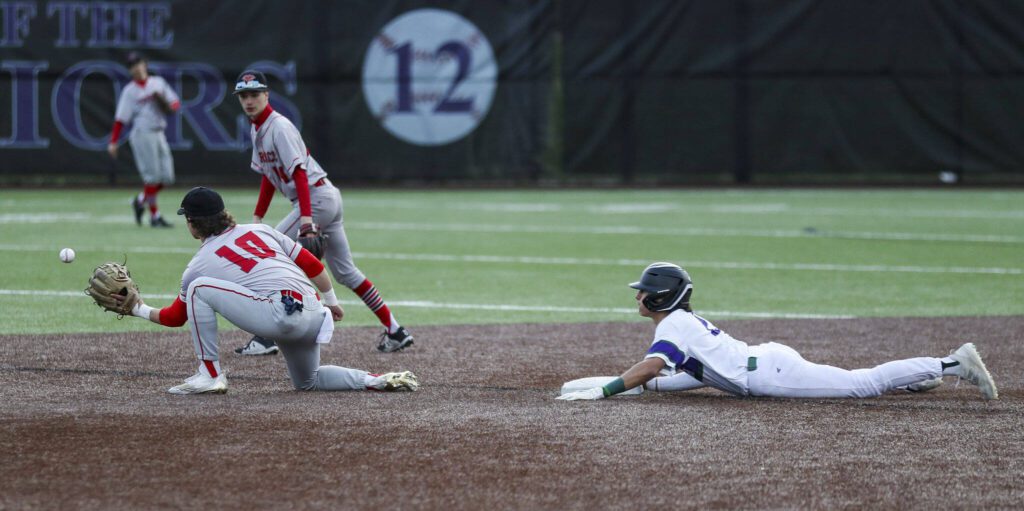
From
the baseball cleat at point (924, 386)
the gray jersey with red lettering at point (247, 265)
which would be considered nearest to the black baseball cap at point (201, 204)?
the gray jersey with red lettering at point (247, 265)

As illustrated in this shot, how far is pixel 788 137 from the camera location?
2619cm

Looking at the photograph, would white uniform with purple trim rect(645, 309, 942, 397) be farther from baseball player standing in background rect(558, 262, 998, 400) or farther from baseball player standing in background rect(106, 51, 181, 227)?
baseball player standing in background rect(106, 51, 181, 227)

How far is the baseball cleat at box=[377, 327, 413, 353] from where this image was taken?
29.6 ft

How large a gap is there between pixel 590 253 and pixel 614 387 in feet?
27.6

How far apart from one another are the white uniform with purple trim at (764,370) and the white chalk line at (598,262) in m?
6.76

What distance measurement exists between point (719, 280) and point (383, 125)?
47.2 ft

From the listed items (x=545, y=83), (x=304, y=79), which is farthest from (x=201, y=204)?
(x=545, y=83)

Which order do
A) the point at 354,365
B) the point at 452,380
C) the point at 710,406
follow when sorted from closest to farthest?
the point at 710,406 → the point at 452,380 → the point at 354,365

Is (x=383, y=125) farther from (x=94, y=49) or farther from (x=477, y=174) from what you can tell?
(x=94, y=49)

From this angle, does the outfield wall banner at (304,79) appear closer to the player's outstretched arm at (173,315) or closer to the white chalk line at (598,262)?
the white chalk line at (598,262)

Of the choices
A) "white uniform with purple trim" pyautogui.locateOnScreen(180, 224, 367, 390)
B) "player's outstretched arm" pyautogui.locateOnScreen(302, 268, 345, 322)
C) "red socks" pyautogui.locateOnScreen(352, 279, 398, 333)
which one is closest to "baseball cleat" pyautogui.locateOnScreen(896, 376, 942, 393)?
"white uniform with purple trim" pyautogui.locateOnScreen(180, 224, 367, 390)

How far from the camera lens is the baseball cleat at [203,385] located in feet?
23.7

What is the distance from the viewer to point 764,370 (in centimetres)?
724

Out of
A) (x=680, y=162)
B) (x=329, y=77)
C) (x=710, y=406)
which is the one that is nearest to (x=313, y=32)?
(x=329, y=77)
